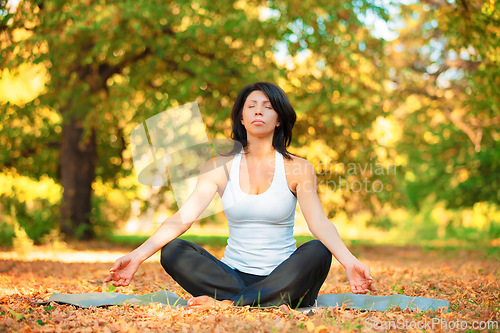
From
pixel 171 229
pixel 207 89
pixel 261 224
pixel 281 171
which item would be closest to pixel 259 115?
pixel 281 171

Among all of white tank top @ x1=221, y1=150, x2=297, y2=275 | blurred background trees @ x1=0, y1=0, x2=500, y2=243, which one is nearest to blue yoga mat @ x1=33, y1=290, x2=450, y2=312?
white tank top @ x1=221, y1=150, x2=297, y2=275

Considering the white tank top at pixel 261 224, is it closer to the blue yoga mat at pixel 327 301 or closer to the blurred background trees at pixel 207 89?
the blue yoga mat at pixel 327 301

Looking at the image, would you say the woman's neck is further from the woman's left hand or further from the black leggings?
the woman's left hand

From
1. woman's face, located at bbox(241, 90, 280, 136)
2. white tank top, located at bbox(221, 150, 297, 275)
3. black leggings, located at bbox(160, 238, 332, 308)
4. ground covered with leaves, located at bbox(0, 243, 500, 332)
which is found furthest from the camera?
woman's face, located at bbox(241, 90, 280, 136)

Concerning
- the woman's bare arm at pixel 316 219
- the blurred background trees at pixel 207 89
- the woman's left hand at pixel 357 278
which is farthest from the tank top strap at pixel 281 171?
the blurred background trees at pixel 207 89

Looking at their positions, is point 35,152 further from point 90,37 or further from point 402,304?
point 402,304

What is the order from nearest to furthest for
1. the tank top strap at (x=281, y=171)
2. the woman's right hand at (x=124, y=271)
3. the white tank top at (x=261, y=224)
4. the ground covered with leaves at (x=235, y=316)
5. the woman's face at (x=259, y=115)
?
the ground covered with leaves at (x=235, y=316), the woman's right hand at (x=124, y=271), the white tank top at (x=261, y=224), the tank top strap at (x=281, y=171), the woman's face at (x=259, y=115)

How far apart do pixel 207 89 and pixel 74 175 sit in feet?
13.7

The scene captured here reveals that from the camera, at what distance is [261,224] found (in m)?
3.44

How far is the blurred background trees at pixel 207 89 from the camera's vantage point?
804 cm

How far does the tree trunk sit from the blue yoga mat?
27.8 feet

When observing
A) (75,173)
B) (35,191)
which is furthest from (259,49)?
(35,191)

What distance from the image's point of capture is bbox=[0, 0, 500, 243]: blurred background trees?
8039mm

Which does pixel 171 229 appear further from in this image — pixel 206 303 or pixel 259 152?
pixel 259 152
